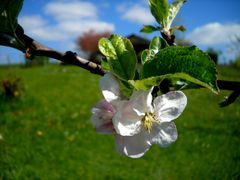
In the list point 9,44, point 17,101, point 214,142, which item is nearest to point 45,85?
point 17,101

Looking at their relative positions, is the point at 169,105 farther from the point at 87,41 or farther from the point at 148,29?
the point at 87,41

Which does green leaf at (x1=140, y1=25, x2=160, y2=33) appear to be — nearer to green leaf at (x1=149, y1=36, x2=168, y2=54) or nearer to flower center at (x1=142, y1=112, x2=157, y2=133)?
green leaf at (x1=149, y1=36, x2=168, y2=54)

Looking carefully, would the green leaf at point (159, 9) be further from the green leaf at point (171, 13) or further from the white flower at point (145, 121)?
the white flower at point (145, 121)

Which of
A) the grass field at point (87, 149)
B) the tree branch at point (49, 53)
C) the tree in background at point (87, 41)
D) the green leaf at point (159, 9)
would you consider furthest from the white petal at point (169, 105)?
the tree in background at point (87, 41)

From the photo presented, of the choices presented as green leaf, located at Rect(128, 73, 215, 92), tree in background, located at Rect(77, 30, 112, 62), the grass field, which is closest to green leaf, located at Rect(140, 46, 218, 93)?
green leaf, located at Rect(128, 73, 215, 92)

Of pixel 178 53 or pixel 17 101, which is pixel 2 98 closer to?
pixel 17 101

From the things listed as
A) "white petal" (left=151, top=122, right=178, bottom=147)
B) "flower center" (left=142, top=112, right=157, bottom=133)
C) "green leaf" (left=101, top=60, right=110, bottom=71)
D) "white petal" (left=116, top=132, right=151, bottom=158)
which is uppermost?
"green leaf" (left=101, top=60, right=110, bottom=71)
